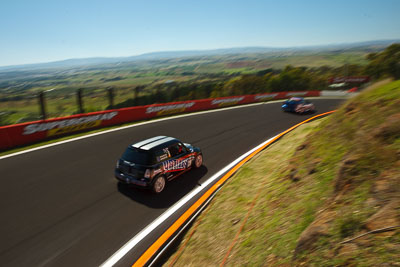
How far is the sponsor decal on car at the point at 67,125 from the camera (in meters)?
12.4

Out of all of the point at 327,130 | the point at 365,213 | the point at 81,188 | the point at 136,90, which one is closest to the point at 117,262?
the point at 81,188

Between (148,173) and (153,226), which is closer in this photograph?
(153,226)

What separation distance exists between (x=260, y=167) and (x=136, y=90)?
12.8 meters

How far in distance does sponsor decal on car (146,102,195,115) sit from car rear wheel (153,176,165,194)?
10.9m

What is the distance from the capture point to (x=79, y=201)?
7156 millimetres

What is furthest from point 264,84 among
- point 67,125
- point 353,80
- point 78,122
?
point 67,125

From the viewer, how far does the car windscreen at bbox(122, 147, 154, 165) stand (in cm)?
760

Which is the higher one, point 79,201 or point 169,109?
point 169,109

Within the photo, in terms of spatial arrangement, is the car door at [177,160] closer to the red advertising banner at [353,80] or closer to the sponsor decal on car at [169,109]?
the sponsor decal on car at [169,109]

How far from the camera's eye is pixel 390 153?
12.8 feet

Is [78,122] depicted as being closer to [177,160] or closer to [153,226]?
[177,160]

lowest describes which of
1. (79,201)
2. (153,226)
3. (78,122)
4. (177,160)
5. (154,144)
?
(153,226)

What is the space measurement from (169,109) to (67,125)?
7.76 m

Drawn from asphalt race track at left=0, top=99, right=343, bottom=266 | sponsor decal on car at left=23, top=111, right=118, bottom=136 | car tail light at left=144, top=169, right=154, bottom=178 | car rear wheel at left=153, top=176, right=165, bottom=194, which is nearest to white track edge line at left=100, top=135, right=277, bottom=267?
asphalt race track at left=0, top=99, right=343, bottom=266
